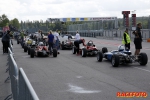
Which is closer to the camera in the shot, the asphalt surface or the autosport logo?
the autosport logo

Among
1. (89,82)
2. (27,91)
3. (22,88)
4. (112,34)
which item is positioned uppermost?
(27,91)

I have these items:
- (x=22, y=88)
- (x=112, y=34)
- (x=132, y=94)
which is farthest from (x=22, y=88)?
(x=112, y=34)

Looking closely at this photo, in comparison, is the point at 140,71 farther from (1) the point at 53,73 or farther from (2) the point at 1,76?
(2) the point at 1,76

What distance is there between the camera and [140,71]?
1380 cm

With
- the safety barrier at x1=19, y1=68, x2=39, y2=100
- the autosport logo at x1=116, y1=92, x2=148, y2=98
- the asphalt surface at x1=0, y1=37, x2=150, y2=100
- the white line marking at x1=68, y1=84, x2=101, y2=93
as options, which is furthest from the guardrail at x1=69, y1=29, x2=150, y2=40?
the safety barrier at x1=19, y1=68, x2=39, y2=100

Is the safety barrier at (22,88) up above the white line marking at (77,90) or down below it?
above

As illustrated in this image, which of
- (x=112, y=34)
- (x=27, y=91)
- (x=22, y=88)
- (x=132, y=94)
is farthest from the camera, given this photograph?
(x=112, y=34)

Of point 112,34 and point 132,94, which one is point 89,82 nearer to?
point 132,94

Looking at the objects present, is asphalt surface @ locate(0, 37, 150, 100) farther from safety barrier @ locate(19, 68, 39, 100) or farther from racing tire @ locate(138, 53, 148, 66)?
safety barrier @ locate(19, 68, 39, 100)

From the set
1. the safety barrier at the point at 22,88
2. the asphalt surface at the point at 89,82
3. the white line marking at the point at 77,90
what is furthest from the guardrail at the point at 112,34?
the safety barrier at the point at 22,88

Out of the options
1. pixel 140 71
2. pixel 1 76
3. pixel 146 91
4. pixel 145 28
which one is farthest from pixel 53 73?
pixel 145 28

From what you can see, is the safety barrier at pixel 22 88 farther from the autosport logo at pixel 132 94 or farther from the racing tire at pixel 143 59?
the racing tire at pixel 143 59

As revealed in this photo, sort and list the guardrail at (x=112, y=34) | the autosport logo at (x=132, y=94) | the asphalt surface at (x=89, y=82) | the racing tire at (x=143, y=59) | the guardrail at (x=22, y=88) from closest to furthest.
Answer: the guardrail at (x=22, y=88)
the autosport logo at (x=132, y=94)
the asphalt surface at (x=89, y=82)
the racing tire at (x=143, y=59)
the guardrail at (x=112, y=34)

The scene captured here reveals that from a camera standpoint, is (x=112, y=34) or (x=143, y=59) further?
(x=112, y=34)
